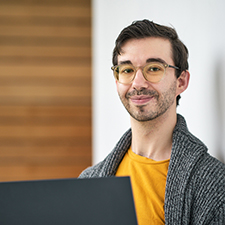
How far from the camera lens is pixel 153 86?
907 millimetres

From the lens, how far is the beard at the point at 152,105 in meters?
0.91

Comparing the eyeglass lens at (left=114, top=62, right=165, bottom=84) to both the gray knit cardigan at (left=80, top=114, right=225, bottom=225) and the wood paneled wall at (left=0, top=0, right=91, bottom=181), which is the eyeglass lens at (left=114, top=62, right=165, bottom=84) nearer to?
the gray knit cardigan at (left=80, top=114, right=225, bottom=225)

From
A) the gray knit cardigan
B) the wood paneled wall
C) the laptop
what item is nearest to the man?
the gray knit cardigan

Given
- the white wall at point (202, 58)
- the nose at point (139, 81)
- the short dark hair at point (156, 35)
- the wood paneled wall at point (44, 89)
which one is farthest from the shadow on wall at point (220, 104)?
the wood paneled wall at point (44, 89)

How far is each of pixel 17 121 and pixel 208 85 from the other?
271cm

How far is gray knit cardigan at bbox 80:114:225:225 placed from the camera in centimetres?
76

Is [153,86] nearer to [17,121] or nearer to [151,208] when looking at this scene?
[151,208]

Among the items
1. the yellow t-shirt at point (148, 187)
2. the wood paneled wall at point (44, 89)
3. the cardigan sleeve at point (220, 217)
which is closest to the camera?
the cardigan sleeve at point (220, 217)

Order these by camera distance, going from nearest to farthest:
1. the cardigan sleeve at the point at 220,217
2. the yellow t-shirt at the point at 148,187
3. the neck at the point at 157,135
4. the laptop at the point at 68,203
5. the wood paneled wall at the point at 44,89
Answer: the laptop at the point at 68,203
the cardigan sleeve at the point at 220,217
the yellow t-shirt at the point at 148,187
the neck at the point at 157,135
the wood paneled wall at the point at 44,89

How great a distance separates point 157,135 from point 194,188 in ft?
0.70

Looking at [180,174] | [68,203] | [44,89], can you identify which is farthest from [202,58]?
[44,89]

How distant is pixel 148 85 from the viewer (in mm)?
908

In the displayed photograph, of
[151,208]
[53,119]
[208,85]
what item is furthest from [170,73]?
[53,119]

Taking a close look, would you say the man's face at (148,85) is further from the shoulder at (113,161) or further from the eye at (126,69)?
the shoulder at (113,161)
